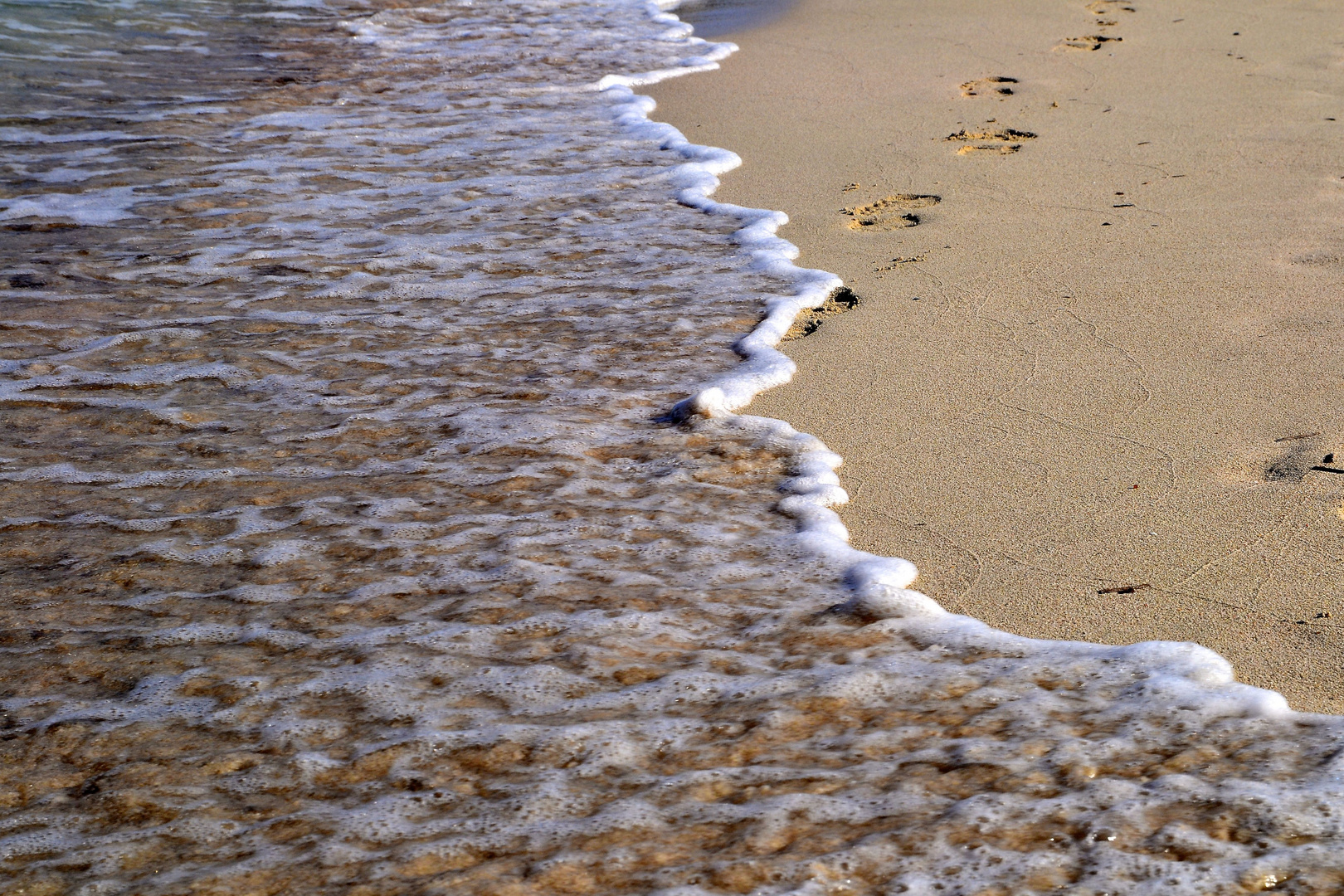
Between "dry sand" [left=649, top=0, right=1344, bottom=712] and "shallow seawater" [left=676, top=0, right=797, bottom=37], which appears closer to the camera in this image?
"dry sand" [left=649, top=0, right=1344, bottom=712]

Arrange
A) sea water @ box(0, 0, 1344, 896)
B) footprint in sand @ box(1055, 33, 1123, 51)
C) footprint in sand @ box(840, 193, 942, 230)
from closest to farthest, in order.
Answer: sea water @ box(0, 0, 1344, 896)
footprint in sand @ box(840, 193, 942, 230)
footprint in sand @ box(1055, 33, 1123, 51)

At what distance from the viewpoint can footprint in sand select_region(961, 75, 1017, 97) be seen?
6.07m

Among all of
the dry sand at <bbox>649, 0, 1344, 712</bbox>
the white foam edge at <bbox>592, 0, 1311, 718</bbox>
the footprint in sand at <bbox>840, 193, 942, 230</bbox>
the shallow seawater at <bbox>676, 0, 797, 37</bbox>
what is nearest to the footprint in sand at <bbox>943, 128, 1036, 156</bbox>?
the dry sand at <bbox>649, 0, 1344, 712</bbox>

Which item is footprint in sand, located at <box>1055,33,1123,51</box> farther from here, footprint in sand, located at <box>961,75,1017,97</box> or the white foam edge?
the white foam edge

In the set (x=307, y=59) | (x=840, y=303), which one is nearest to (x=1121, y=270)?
(x=840, y=303)

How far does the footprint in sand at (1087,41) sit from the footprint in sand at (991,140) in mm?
1750

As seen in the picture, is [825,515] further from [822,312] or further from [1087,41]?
[1087,41]

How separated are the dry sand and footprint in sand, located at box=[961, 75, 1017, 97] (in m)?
0.03

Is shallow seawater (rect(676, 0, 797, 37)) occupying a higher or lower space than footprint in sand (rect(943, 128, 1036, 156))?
higher

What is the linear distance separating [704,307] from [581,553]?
1631 millimetres

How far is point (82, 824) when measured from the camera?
1.93 m

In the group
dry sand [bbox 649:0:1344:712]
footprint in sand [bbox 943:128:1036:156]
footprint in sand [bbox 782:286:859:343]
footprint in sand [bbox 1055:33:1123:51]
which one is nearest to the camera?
dry sand [bbox 649:0:1344:712]

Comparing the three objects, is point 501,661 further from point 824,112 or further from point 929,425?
point 824,112

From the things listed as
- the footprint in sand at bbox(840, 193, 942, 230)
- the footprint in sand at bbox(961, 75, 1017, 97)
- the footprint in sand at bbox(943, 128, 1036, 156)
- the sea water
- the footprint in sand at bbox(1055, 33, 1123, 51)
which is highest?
the footprint in sand at bbox(1055, 33, 1123, 51)
